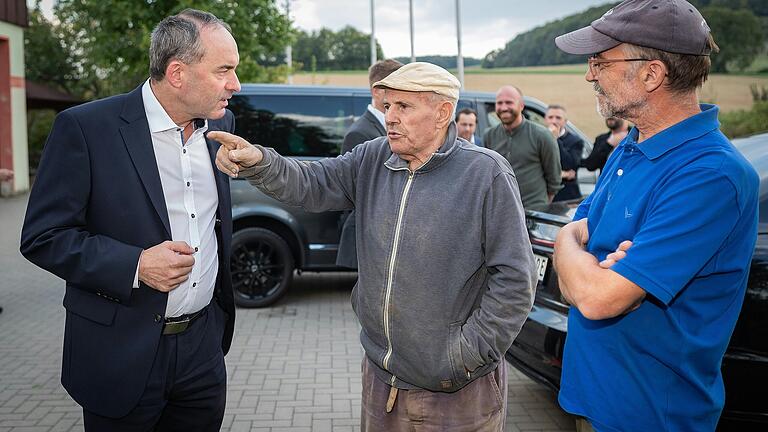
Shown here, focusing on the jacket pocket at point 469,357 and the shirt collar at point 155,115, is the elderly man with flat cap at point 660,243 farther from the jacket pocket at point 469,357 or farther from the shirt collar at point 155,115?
the shirt collar at point 155,115

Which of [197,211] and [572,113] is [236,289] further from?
[572,113]

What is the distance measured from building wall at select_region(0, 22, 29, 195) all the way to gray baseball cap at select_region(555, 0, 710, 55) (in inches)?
718

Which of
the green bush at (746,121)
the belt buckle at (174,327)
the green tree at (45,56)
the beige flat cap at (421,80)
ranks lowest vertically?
the belt buckle at (174,327)

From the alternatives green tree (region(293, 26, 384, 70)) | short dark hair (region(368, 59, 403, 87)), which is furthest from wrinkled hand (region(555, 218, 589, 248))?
green tree (region(293, 26, 384, 70))

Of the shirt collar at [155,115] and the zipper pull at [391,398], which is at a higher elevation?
the shirt collar at [155,115]

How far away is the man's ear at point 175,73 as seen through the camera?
Answer: 8.26 ft

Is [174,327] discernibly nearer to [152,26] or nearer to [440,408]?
[440,408]

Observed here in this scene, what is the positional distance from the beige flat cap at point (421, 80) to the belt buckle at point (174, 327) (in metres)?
1.14

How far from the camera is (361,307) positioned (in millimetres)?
2545

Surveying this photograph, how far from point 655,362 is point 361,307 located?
1.04 m

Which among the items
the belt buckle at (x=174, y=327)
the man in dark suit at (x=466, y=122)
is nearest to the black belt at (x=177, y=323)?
the belt buckle at (x=174, y=327)

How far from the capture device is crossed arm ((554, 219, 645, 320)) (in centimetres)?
182

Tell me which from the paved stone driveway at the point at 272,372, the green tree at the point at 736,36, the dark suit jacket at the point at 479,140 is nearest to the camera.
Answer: the paved stone driveway at the point at 272,372

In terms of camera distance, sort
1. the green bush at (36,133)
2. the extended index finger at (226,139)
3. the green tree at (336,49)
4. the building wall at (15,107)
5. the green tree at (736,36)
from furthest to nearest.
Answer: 1. the green tree at (336,49)
2. the green tree at (736,36)
3. the green bush at (36,133)
4. the building wall at (15,107)
5. the extended index finger at (226,139)
